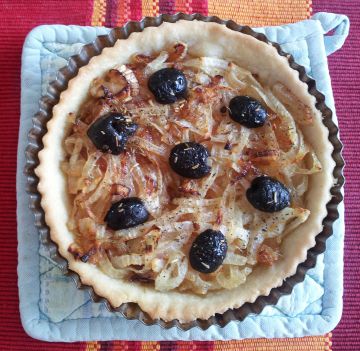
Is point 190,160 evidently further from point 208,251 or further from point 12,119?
point 12,119

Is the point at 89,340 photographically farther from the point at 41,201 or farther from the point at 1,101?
the point at 1,101

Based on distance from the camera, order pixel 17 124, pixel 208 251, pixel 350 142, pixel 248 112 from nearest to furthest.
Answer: pixel 208 251, pixel 248 112, pixel 17 124, pixel 350 142

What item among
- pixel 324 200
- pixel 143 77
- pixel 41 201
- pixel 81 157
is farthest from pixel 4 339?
pixel 324 200

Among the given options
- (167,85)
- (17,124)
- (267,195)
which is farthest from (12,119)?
(267,195)

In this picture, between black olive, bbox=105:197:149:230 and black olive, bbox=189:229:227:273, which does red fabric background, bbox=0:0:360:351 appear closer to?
black olive, bbox=105:197:149:230

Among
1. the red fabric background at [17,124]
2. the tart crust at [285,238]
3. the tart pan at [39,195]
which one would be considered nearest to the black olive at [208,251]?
the tart crust at [285,238]

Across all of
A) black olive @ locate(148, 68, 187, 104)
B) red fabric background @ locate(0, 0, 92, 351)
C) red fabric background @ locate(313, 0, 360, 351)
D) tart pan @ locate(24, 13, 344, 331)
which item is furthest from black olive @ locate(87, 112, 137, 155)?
red fabric background @ locate(313, 0, 360, 351)
